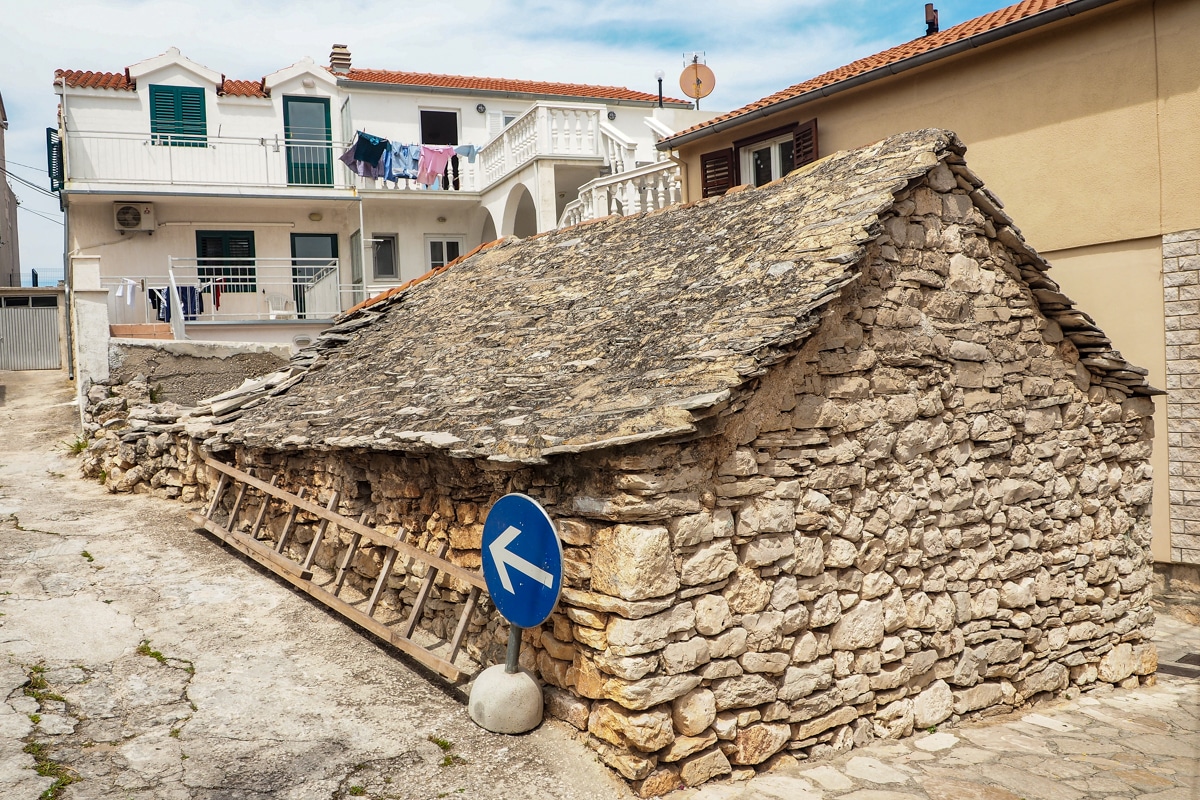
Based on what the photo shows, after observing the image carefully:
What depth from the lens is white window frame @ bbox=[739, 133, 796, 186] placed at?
44.5 ft

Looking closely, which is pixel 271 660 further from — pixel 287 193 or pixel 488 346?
pixel 287 193

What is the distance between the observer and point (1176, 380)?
30.8 ft

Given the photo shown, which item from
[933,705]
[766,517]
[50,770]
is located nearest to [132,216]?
[50,770]

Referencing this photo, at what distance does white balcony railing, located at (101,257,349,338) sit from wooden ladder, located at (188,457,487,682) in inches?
306

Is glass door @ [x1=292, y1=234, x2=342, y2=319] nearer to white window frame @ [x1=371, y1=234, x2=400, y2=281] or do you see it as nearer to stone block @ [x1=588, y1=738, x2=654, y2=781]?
white window frame @ [x1=371, y1=234, x2=400, y2=281]

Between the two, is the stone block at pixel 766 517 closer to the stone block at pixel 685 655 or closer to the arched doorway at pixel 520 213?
the stone block at pixel 685 655

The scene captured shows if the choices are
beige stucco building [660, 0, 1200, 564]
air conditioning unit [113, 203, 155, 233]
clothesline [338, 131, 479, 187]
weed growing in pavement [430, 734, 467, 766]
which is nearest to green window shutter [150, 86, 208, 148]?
air conditioning unit [113, 203, 155, 233]

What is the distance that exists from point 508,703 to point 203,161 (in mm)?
17253

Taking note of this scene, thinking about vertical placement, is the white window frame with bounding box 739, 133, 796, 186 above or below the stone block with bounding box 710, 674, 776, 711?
above

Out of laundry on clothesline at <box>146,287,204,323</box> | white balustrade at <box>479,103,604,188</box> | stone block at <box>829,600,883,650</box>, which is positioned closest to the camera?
stone block at <box>829,600,883,650</box>

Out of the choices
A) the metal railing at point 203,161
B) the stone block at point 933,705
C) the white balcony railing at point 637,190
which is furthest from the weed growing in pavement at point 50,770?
the metal railing at point 203,161

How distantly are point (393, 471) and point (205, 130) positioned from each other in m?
16.4

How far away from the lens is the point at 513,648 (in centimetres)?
502

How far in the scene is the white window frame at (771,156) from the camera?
1356cm
